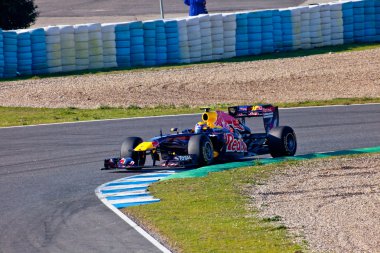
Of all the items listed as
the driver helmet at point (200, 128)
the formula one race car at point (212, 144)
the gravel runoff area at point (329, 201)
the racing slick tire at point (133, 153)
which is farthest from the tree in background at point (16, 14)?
the gravel runoff area at point (329, 201)

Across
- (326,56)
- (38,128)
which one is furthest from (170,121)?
(326,56)

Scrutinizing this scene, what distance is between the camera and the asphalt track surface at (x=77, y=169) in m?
11.6

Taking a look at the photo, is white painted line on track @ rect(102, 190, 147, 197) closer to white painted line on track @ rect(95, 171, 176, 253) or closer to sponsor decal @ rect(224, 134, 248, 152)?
white painted line on track @ rect(95, 171, 176, 253)

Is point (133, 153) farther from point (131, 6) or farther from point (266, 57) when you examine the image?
point (131, 6)

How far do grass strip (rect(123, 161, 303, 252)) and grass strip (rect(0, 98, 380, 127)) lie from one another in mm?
10309

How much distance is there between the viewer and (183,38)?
34.1 meters

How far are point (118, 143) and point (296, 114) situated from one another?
613 cm

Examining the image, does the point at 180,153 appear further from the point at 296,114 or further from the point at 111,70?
the point at 111,70

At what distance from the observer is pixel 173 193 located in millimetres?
14641

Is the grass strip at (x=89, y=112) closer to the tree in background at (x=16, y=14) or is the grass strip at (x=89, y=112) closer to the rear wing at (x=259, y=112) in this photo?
the rear wing at (x=259, y=112)

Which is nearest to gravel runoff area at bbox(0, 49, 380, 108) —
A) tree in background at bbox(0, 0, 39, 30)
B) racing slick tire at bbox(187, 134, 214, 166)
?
tree in background at bbox(0, 0, 39, 30)

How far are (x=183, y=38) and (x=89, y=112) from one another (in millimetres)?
7540

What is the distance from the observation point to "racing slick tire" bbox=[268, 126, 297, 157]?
714 inches

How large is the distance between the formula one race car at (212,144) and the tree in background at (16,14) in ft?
69.1
